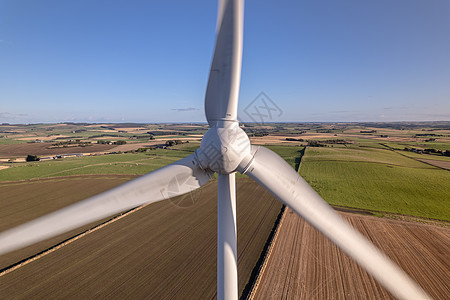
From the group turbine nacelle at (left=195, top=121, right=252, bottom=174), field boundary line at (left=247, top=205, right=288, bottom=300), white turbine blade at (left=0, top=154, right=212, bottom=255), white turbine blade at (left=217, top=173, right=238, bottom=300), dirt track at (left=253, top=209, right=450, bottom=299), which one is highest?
turbine nacelle at (left=195, top=121, right=252, bottom=174)

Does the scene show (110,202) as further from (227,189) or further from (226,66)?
(226,66)

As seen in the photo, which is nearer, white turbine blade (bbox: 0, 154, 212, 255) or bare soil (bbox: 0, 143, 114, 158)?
white turbine blade (bbox: 0, 154, 212, 255)

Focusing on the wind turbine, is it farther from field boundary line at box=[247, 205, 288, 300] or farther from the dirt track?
the dirt track

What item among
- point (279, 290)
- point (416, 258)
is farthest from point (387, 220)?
point (279, 290)

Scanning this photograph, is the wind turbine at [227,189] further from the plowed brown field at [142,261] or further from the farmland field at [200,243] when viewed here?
the plowed brown field at [142,261]

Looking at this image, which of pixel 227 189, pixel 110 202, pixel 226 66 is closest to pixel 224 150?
pixel 227 189

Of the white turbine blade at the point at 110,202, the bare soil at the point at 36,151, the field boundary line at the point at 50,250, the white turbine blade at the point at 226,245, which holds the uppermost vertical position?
the white turbine blade at the point at 110,202

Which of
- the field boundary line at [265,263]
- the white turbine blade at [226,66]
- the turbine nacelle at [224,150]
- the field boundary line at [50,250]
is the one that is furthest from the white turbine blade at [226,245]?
the field boundary line at [50,250]

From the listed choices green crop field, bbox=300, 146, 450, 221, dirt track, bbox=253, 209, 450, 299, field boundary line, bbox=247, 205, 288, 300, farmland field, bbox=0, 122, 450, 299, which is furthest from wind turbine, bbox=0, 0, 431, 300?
green crop field, bbox=300, 146, 450, 221
